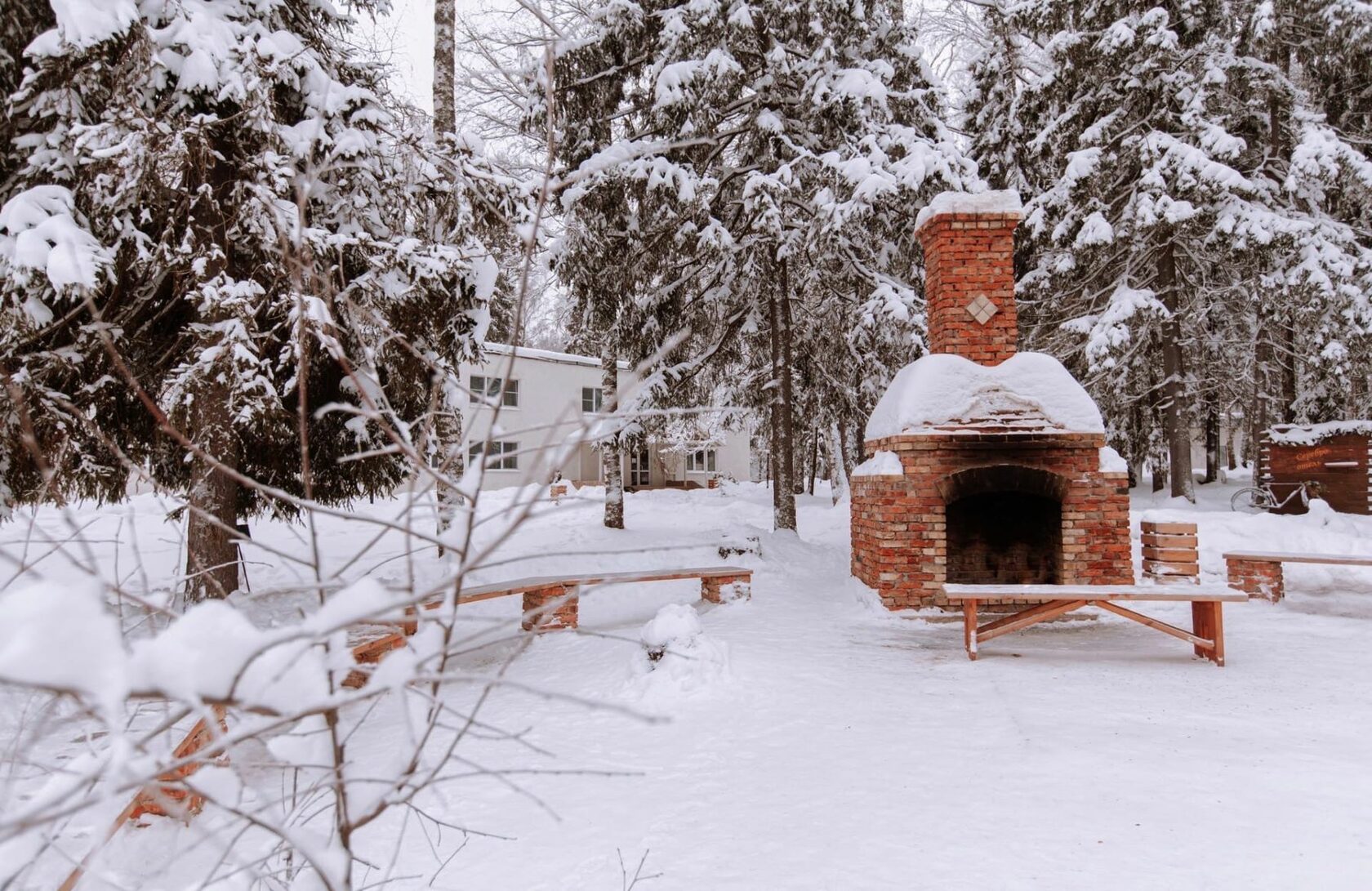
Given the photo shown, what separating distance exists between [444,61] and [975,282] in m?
7.04

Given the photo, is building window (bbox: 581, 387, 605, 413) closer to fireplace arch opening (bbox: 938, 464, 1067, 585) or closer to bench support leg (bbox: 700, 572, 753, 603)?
bench support leg (bbox: 700, 572, 753, 603)

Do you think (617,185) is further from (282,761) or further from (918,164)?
(282,761)

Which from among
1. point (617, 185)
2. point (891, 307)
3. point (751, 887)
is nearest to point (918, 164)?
point (891, 307)

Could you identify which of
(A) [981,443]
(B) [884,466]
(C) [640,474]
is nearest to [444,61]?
(B) [884,466]

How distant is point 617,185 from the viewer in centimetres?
1130

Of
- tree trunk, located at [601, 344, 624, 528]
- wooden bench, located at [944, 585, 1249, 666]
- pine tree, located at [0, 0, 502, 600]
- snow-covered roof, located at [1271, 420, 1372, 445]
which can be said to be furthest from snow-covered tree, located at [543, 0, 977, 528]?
snow-covered roof, located at [1271, 420, 1372, 445]

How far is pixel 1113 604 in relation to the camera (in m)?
5.71

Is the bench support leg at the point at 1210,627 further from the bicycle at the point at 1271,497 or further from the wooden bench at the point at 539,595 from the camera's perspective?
the bicycle at the point at 1271,497

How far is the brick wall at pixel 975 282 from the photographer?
802 centimetres

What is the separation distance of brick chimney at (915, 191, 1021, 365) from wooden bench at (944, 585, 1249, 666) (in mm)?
3136

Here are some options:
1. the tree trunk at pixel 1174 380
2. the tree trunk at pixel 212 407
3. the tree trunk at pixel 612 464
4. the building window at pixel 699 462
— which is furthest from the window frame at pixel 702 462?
the tree trunk at pixel 212 407

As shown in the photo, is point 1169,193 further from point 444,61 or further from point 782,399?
point 444,61

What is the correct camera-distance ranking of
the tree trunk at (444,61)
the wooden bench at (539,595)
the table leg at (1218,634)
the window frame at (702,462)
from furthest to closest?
the window frame at (702,462)
the tree trunk at (444,61)
the table leg at (1218,634)
the wooden bench at (539,595)

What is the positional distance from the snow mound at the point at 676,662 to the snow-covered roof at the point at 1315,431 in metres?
13.1
